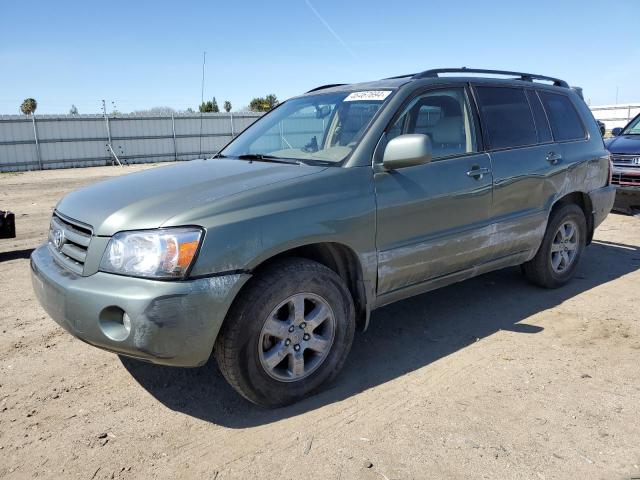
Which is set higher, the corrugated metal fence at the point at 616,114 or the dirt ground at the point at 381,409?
the corrugated metal fence at the point at 616,114

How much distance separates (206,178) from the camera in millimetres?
3227

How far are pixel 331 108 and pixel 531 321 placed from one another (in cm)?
230

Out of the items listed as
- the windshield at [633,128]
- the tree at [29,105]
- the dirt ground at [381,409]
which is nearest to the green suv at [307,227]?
the dirt ground at [381,409]

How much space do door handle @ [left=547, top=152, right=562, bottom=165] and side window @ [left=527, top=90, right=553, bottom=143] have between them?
0.13 metres

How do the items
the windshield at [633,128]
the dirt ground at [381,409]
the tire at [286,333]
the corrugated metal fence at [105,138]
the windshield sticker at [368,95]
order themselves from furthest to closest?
the corrugated metal fence at [105,138]
the windshield at [633,128]
the windshield sticker at [368,95]
the tire at [286,333]
the dirt ground at [381,409]

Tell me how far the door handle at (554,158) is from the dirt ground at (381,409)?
49.6 inches

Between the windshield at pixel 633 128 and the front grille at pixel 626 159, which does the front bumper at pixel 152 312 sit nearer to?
the front grille at pixel 626 159

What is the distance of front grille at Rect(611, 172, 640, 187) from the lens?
309 inches

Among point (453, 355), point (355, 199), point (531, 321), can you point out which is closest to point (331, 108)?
point (355, 199)

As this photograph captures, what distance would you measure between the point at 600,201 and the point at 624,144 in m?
3.95

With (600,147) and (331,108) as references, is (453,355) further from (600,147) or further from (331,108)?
(600,147)

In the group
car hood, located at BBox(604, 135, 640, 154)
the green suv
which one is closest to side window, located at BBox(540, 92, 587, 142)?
the green suv

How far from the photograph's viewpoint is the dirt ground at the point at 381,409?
2520mm

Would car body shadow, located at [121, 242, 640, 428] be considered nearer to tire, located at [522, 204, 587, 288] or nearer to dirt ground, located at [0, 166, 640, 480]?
dirt ground, located at [0, 166, 640, 480]
